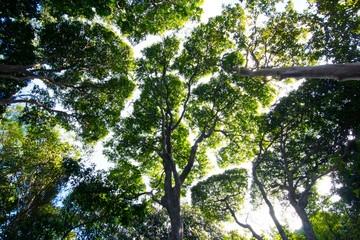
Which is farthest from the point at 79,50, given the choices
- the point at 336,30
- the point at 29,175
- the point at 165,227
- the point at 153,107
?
the point at 165,227

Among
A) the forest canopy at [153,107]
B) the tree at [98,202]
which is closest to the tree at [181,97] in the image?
the forest canopy at [153,107]

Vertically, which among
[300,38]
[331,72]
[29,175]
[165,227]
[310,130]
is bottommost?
[165,227]

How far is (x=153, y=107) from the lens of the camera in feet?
39.4

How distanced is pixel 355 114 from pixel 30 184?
1910cm

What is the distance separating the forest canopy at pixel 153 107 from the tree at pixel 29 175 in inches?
2.9

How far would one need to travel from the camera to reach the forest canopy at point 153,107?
25.8ft

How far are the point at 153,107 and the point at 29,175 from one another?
9.23 m

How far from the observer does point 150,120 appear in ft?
37.9

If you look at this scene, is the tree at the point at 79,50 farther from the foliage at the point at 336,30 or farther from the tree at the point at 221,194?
the tree at the point at 221,194

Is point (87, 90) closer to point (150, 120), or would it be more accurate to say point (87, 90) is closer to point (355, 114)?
point (150, 120)

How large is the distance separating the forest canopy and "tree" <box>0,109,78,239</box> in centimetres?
7

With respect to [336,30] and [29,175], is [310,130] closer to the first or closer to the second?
[336,30]

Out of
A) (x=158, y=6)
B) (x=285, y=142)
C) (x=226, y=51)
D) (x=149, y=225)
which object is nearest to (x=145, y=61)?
(x=158, y=6)

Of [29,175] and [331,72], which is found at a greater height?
[29,175]
